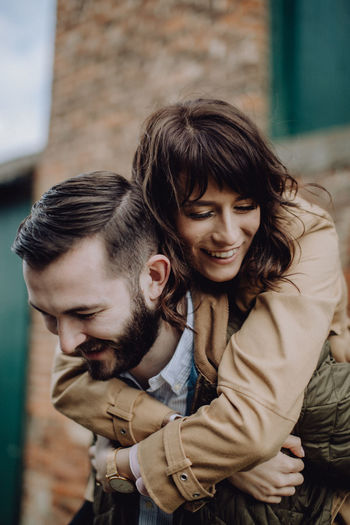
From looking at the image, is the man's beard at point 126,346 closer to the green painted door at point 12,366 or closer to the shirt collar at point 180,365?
the shirt collar at point 180,365

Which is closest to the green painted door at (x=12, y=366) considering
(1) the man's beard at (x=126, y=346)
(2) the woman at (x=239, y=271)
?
(2) the woman at (x=239, y=271)

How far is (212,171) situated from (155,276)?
0.44 m

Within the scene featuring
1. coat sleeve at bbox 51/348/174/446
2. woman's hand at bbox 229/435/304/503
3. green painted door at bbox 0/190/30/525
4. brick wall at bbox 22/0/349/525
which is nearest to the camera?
woman's hand at bbox 229/435/304/503

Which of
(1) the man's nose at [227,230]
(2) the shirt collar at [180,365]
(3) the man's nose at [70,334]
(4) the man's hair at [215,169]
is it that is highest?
(4) the man's hair at [215,169]

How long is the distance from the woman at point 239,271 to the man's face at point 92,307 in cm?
16

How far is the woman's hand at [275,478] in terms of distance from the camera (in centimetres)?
137

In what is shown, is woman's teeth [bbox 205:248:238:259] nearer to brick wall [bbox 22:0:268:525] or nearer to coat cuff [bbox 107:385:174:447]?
coat cuff [bbox 107:385:174:447]

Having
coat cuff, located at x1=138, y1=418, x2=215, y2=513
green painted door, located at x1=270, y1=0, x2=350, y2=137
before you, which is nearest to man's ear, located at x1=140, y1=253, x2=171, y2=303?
coat cuff, located at x1=138, y1=418, x2=215, y2=513

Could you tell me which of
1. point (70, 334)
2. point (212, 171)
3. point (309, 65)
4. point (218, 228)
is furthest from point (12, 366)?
point (309, 65)

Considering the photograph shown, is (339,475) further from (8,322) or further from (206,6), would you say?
(8,322)

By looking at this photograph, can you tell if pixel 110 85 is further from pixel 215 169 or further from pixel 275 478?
pixel 275 478

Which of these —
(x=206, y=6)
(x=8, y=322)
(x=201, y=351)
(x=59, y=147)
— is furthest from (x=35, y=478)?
(x=206, y=6)

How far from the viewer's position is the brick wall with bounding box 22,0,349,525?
3.03 metres

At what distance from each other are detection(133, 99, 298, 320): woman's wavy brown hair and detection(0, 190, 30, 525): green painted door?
2.97 metres
